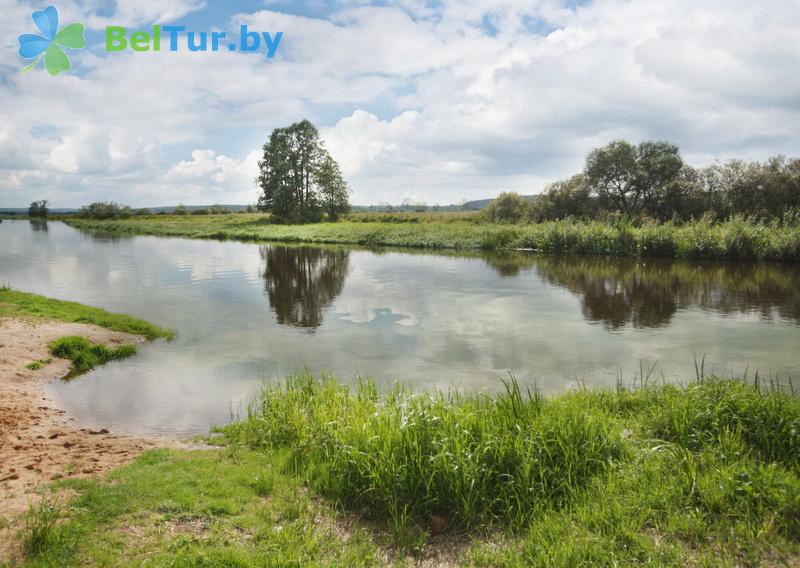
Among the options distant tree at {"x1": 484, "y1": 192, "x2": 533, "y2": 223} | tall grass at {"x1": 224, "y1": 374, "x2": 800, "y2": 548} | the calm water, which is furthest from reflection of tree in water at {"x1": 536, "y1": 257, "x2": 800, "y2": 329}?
distant tree at {"x1": 484, "y1": 192, "x2": 533, "y2": 223}

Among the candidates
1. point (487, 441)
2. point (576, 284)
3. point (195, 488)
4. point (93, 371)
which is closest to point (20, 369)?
point (93, 371)

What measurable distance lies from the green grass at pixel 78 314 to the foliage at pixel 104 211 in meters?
113

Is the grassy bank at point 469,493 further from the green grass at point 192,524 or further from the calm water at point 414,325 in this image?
the calm water at point 414,325

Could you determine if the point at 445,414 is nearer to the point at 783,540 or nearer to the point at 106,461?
the point at 783,540

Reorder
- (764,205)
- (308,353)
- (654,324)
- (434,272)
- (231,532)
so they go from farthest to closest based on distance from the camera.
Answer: (764,205)
(434,272)
(654,324)
(308,353)
(231,532)

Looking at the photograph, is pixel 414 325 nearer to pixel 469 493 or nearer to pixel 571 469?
pixel 571 469

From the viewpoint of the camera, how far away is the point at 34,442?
23.4 feet

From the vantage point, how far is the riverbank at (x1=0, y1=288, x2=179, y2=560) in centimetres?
563

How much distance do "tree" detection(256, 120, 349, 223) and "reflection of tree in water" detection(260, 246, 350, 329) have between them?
34019mm

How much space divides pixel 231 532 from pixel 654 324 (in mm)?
14471

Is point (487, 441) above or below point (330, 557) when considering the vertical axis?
above

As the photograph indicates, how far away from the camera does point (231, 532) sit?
15.5ft

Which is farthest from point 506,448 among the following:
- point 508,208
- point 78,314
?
point 508,208

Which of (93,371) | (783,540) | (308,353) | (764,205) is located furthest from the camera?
(764,205)
